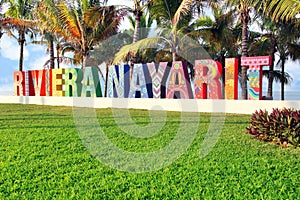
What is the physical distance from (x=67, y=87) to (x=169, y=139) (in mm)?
11975

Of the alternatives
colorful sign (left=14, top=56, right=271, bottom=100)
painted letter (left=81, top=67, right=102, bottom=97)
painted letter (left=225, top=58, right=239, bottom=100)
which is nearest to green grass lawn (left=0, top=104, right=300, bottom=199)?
painted letter (left=225, top=58, right=239, bottom=100)

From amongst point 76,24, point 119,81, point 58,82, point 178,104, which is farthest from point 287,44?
point 58,82

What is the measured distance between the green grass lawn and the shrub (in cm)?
25

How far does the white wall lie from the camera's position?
11.8 metres

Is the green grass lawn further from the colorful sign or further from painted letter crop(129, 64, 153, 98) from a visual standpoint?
painted letter crop(129, 64, 153, 98)

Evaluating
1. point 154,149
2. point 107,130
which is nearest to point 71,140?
point 107,130

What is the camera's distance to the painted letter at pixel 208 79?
13.0m

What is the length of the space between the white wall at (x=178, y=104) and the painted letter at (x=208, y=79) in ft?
1.67

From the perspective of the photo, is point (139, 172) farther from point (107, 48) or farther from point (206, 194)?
point (107, 48)

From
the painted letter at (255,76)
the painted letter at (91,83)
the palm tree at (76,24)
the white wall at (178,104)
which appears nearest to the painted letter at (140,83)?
the white wall at (178,104)

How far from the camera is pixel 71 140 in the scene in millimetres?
7684

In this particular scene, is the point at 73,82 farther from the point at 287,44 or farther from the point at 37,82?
the point at 287,44

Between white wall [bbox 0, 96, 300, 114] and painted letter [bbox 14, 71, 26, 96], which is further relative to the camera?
painted letter [bbox 14, 71, 26, 96]

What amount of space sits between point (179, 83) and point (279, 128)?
712 cm
